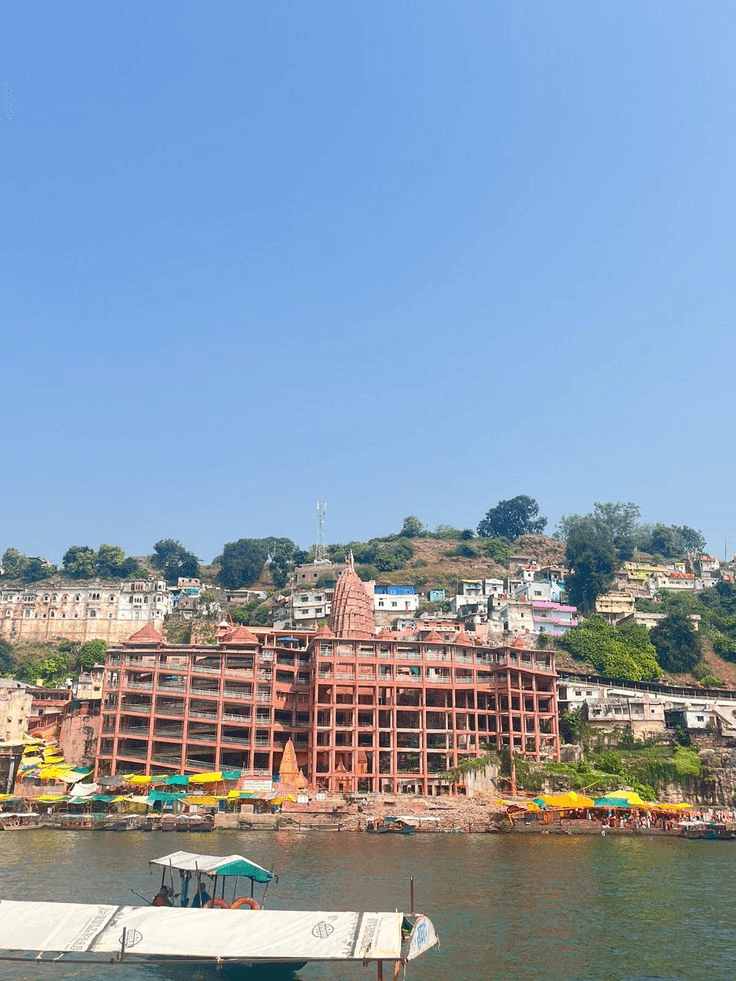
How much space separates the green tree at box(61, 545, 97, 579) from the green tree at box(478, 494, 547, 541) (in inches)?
3028

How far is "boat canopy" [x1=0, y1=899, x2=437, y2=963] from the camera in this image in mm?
20656

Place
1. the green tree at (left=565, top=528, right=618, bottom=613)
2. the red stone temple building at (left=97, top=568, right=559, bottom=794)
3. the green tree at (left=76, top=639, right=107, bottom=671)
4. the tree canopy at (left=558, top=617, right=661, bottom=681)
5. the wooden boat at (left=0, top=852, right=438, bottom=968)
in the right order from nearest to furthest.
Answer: the wooden boat at (left=0, top=852, right=438, bottom=968), the red stone temple building at (left=97, top=568, right=559, bottom=794), the tree canopy at (left=558, top=617, right=661, bottom=681), the green tree at (left=76, top=639, right=107, bottom=671), the green tree at (left=565, top=528, right=618, bottom=613)

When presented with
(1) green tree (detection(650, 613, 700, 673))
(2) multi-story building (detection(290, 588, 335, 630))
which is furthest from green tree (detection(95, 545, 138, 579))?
(1) green tree (detection(650, 613, 700, 673))

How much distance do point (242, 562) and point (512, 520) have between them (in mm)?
59142

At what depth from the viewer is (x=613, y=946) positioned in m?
29.1

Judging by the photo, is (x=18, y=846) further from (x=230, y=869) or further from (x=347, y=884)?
(x=230, y=869)

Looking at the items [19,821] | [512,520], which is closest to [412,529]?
[512,520]

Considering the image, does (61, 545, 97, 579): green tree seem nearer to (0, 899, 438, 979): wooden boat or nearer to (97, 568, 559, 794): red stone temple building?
(97, 568, 559, 794): red stone temple building

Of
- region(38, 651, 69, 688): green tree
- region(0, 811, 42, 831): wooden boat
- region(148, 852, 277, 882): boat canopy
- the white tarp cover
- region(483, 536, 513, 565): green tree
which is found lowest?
region(0, 811, 42, 831): wooden boat

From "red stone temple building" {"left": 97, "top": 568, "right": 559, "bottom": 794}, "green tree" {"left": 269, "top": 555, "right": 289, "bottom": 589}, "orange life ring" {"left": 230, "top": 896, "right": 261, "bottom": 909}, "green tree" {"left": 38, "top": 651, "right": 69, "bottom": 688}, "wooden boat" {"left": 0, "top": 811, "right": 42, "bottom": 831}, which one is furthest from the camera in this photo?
"green tree" {"left": 269, "top": 555, "right": 289, "bottom": 589}

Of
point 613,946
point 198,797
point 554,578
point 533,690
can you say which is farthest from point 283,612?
point 613,946

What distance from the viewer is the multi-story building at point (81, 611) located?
122 metres

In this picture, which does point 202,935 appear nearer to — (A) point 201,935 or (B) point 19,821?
(A) point 201,935

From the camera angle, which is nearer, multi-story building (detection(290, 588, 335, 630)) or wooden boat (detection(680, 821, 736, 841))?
wooden boat (detection(680, 821, 736, 841))
